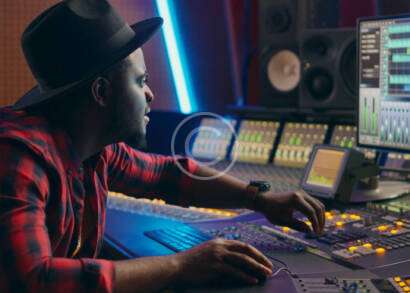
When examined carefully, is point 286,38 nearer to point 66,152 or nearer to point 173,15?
point 173,15

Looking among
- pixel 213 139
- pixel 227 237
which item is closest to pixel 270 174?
pixel 213 139

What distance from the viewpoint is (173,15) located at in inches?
117

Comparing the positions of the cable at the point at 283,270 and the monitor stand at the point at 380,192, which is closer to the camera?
the cable at the point at 283,270

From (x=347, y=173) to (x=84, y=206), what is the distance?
0.75 meters

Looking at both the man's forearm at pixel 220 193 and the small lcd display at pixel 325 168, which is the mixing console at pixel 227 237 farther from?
the small lcd display at pixel 325 168

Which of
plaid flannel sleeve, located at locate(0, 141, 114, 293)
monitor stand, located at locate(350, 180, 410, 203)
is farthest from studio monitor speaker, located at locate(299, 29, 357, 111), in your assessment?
plaid flannel sleeve, located at locate(0, 141, 114, 293)

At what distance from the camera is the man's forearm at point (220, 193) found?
172 centimetres

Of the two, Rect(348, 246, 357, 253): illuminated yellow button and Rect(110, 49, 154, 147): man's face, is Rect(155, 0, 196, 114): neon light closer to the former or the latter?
Rect(110, 49, 154, 147): man's face

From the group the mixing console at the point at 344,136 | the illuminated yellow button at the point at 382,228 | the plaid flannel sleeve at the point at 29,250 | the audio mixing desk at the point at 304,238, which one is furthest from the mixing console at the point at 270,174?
the plaid flannel sleeve at the point at 29,250

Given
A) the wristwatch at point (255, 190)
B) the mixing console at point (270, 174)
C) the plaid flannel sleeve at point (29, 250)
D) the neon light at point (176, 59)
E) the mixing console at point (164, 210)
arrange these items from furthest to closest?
the neon light at point (176, 59) < the mixing console at point (270, 174) < the mixing console at point (164, 210) < the wristwatch at point (255, 190) < the plaid flannel sleeve at point (29, 250)

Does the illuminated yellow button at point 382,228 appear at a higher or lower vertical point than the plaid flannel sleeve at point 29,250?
lower

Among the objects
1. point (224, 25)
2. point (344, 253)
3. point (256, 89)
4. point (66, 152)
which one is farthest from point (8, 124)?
point (256, 89)

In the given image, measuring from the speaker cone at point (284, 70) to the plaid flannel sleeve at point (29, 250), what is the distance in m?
1.66

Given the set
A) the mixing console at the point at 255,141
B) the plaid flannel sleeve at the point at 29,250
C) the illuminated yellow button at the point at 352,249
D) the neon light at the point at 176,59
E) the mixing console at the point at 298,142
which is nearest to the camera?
the plaid flannel sleeve at the point at 29,250
